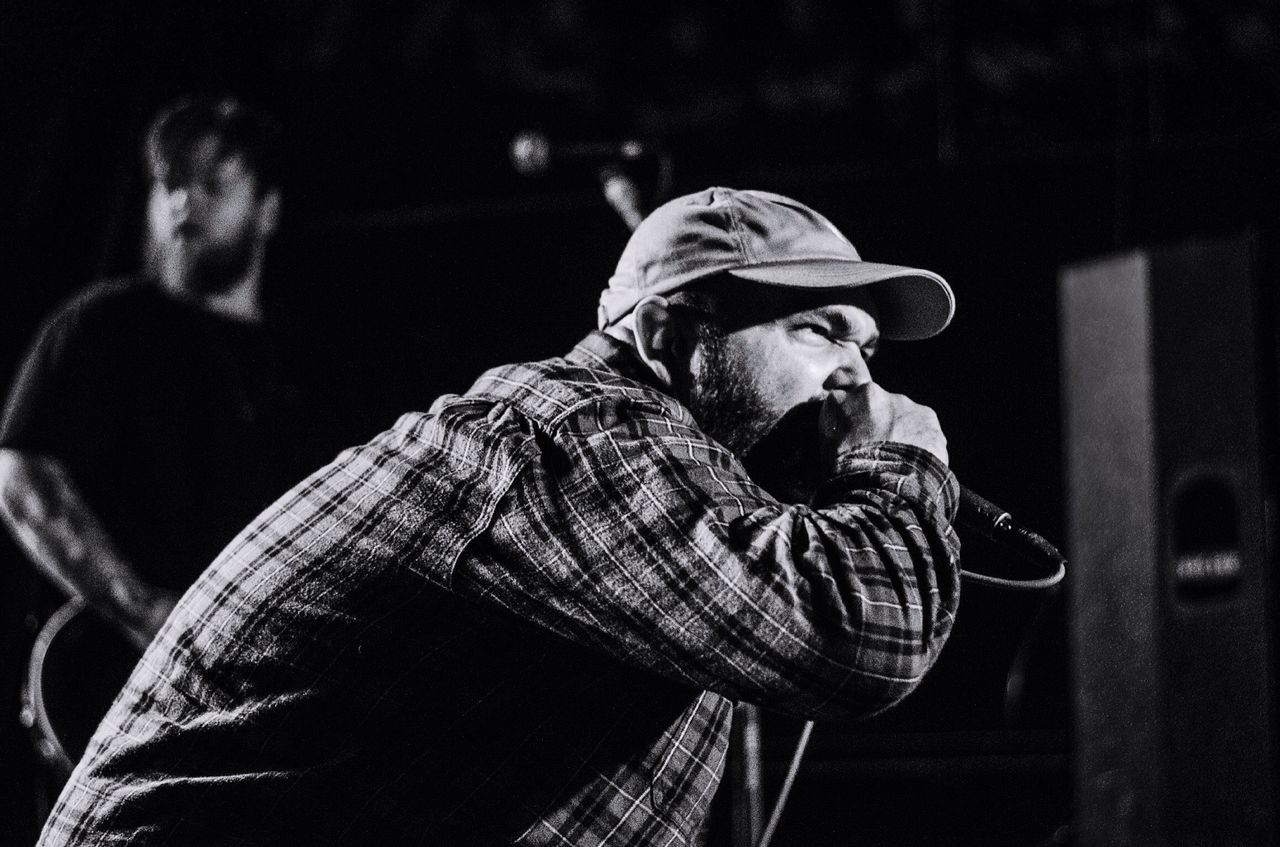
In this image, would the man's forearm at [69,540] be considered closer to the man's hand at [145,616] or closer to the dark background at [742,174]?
the man's hand at [145,616]

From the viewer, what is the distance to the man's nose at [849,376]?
146 centimetres

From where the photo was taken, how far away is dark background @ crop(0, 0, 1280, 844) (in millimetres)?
2279

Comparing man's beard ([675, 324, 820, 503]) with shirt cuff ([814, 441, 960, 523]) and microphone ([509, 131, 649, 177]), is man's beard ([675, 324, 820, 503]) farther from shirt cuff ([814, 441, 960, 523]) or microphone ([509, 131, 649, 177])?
microphone ([509, 131, 649, 177])

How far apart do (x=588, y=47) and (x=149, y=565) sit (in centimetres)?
198

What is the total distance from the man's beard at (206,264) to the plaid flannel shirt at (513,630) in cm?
114

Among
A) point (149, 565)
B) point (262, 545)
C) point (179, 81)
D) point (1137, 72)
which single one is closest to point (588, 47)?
point (179, 81)

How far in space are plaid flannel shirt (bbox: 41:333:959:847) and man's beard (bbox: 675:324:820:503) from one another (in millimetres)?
97

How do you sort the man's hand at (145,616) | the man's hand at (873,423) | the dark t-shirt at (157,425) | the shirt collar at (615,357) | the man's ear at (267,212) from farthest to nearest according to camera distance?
the man's ear at (267,212) < the dark t-shirt at (157,425) < the man's hand at (145,616) < the shirt collar at (615,357) < the man's hand at (873,423)

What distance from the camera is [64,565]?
211 cm

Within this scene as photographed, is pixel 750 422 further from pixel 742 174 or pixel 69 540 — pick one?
pixel 742 174

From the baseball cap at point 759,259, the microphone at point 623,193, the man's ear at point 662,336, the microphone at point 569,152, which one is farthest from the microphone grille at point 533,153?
the man's ear at point 662,336

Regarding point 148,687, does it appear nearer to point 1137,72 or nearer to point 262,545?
point 262,545

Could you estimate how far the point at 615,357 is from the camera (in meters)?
1.50

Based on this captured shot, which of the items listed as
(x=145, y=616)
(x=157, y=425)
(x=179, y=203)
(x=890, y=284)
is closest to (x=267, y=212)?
(x=179, y=203)
